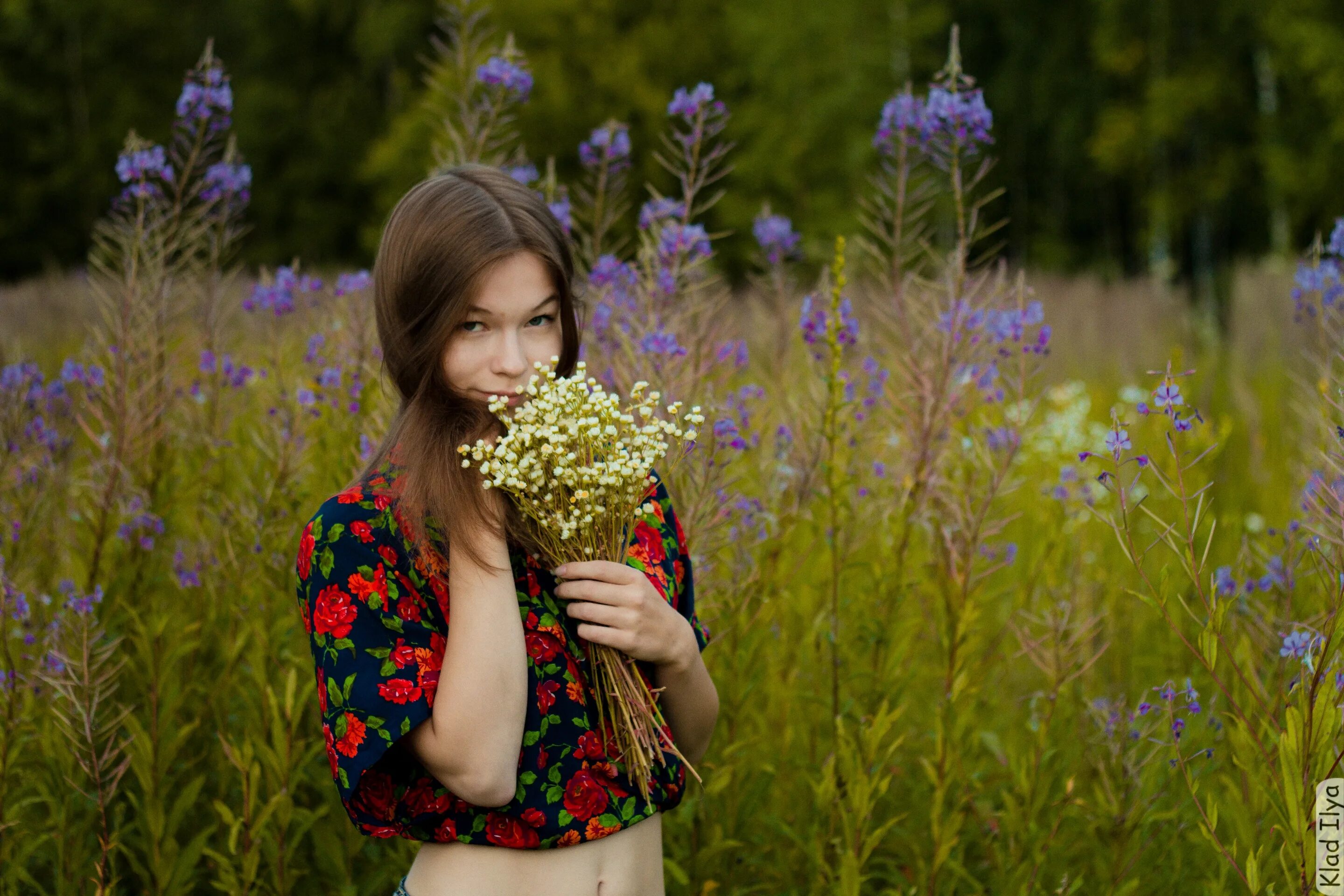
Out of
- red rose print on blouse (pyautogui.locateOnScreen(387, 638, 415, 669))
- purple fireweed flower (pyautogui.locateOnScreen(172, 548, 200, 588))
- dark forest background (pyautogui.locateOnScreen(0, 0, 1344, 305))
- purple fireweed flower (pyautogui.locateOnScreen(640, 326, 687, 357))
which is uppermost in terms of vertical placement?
dark forest background (pyautogui.locateOnScreen(0, 0, 1344, 305))

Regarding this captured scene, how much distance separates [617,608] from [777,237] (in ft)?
7.06

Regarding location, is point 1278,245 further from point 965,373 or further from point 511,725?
point 511,725

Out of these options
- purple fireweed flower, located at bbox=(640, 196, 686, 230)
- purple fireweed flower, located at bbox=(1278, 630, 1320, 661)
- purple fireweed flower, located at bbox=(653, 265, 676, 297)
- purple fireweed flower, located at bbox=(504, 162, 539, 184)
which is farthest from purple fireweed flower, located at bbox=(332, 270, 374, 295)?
purple fireweed flower, located at bbox=(1278, 630, 1320, 661)

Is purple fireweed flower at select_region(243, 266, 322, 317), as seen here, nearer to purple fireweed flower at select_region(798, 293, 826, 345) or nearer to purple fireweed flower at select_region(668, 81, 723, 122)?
purple fireweed flower at select_region(668, 81, 723, 122)

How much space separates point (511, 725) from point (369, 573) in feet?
0.92

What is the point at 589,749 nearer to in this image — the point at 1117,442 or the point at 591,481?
the point at 591,481

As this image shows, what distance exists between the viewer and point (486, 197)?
1706mm

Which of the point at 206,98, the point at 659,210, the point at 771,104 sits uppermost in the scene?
the point at 771,104

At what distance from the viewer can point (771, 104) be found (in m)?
18.0

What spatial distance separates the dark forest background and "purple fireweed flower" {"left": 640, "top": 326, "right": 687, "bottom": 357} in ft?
35.1

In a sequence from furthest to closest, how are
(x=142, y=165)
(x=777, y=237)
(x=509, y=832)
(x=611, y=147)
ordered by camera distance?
(x=777, y=237), (x=611, y=147), (x=142, y=165), (x=509, y=832)

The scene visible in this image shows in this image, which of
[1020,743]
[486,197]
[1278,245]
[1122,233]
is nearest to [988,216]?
[1122,233]

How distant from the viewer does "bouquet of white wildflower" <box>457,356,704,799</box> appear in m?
1.56

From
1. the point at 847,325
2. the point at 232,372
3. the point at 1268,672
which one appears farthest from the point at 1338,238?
the point at 232,372
